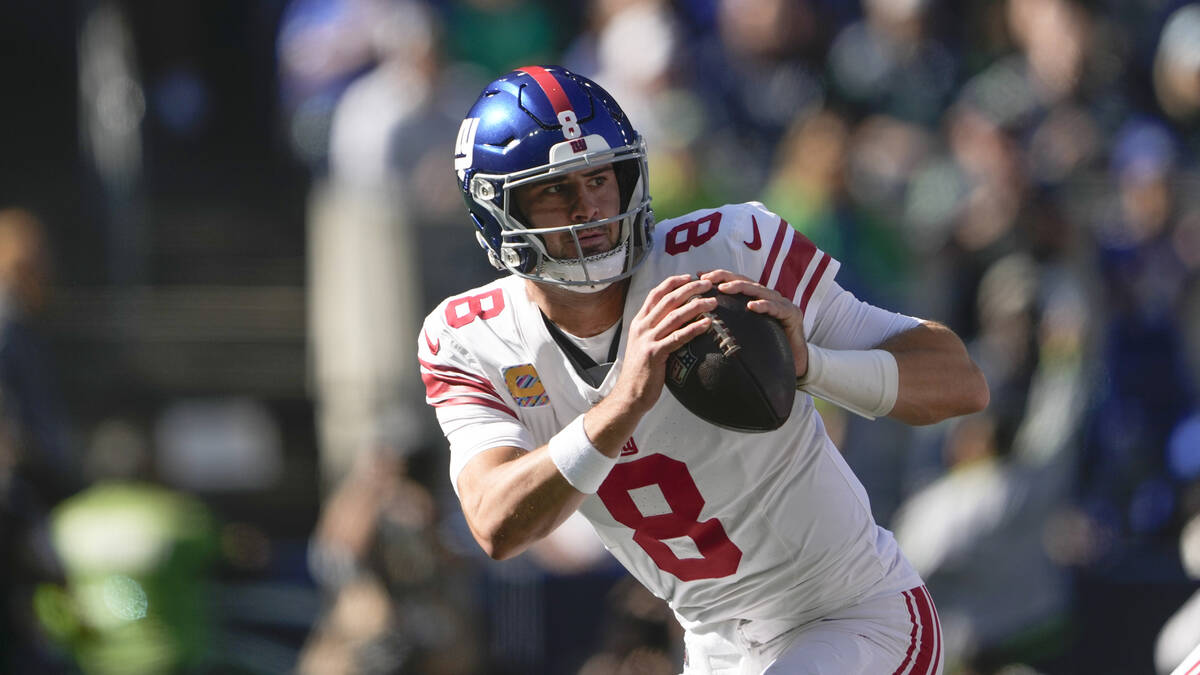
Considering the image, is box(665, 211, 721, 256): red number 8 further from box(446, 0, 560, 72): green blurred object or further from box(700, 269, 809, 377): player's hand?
box(446, 0, 560, 72): green blurred object

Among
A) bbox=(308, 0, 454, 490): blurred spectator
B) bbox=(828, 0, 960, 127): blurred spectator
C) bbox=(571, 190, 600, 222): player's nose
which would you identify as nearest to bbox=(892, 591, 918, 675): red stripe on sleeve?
bbox=(571, 190, 600, 222): player's nose

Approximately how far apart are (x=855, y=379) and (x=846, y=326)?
0.29 m

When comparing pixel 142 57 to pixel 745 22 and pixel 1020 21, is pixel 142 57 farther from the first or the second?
pixel 1020 21

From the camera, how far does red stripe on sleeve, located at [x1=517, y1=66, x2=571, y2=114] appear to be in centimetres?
381

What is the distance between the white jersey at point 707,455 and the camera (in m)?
3.81

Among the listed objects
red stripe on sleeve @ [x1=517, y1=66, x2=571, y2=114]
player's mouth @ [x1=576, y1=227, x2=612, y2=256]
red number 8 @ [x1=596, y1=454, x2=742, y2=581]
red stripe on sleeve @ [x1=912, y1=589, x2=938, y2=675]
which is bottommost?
red stripe on sleeve @ [x1=912, y1=589, x2=938, y2=675]

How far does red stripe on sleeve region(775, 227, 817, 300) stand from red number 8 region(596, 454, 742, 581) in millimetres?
472

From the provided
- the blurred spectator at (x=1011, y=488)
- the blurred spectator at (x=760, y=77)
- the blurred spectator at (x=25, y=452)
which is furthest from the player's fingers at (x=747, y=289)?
the blurred spectator at (x=760, y=77)

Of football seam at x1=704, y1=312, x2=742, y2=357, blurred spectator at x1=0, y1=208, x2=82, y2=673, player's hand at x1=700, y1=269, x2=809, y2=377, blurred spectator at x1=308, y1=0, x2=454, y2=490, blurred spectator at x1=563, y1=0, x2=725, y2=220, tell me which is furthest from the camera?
blurred spectator at x1=308, y1=0, x2=454, y2=490

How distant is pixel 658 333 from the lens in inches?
133

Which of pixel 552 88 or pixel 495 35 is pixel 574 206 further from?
pixel 495 35

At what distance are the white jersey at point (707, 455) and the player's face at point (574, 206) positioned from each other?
18cm

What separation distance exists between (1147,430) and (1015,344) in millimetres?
922

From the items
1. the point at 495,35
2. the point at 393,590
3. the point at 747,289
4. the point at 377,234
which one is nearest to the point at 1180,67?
the point at 495,35
